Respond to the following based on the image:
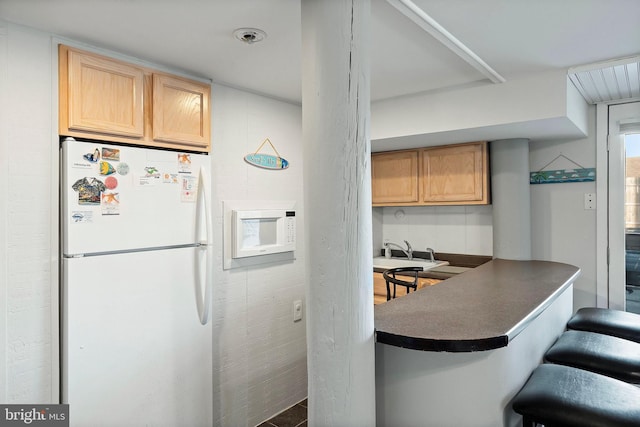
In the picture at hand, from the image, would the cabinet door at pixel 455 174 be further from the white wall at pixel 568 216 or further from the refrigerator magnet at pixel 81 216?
the refrigerator magnet at pixel 81 216

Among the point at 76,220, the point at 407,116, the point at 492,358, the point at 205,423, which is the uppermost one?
the point at 407,116

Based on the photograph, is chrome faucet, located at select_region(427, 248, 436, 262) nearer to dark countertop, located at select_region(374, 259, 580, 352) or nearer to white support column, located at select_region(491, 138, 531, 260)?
white support column, located at select_region(491, 138, 531, 260)

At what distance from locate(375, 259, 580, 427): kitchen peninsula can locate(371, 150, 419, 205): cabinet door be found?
6.07 feet

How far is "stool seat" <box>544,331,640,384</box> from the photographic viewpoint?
5.96ft

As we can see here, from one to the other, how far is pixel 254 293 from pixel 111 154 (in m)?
1.36

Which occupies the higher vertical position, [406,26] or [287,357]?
[406,26]

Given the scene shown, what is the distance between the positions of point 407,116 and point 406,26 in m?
1.18

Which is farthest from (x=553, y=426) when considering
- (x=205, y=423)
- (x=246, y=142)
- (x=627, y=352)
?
(x=246, y=142)

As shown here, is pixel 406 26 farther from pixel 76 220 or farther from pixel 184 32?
pixel 76 220

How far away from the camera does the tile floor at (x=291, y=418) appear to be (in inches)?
114

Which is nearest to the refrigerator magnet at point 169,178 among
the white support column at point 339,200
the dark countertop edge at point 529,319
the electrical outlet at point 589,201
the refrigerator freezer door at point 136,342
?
the refrigerator freezer door at point 136,342

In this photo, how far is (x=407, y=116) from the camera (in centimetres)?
297

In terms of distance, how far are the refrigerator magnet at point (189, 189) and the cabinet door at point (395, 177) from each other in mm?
1947

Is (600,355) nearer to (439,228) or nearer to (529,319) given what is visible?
(529,319)
